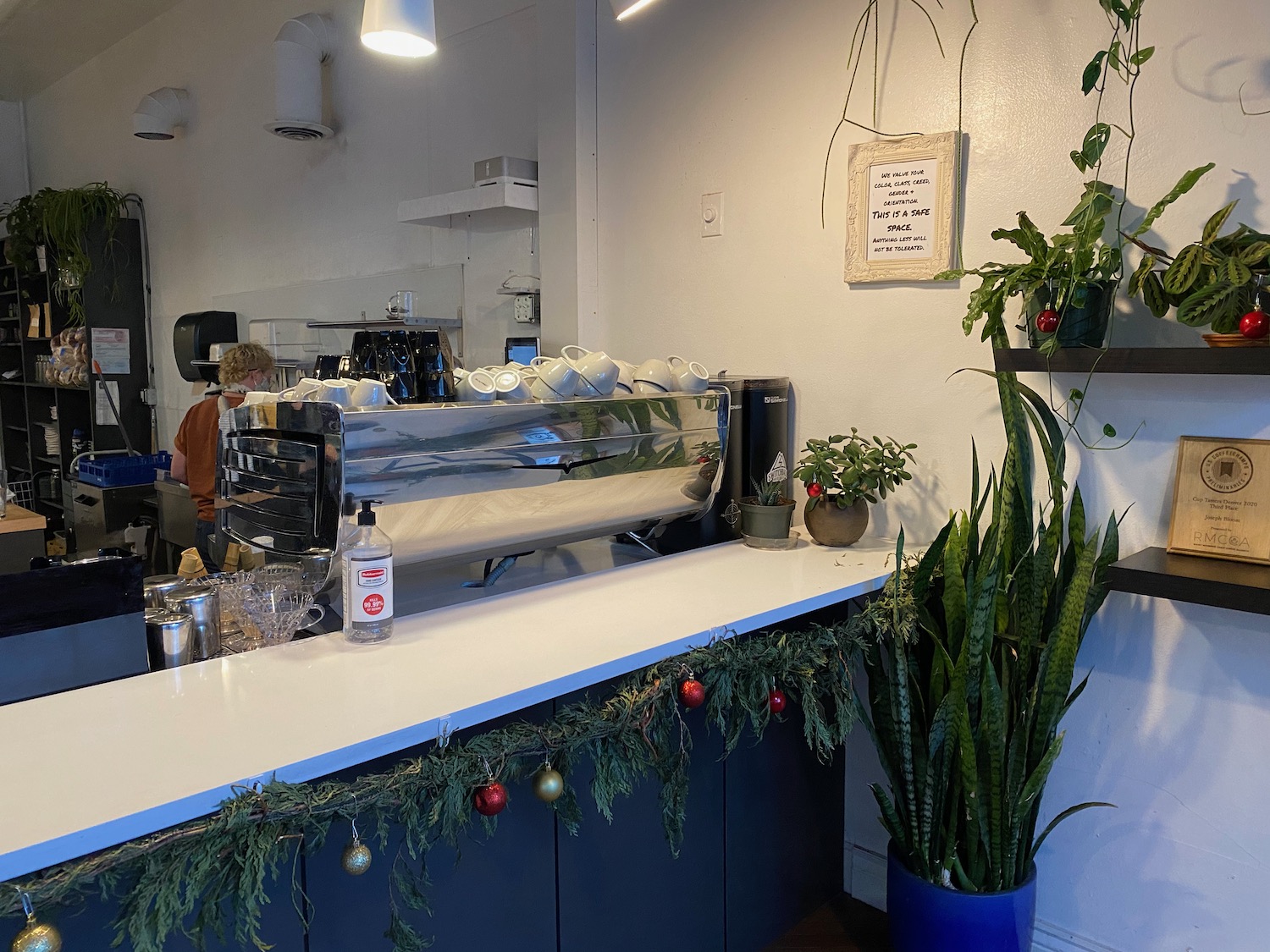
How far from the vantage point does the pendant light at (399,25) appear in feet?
5.85

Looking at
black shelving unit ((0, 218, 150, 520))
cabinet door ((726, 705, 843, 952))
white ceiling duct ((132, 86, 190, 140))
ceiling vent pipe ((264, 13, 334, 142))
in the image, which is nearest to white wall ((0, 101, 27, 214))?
black shelving unit ((0, 218, 150, 520))

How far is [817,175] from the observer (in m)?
2.31

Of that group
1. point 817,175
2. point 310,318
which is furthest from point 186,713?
point 310,318

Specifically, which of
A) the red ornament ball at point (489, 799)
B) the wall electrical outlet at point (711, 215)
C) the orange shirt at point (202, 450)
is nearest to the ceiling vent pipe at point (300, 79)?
the orange shirt at point (202, 450)

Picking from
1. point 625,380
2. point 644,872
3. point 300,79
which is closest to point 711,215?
point 625,380

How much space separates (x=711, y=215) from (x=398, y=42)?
3.27 ft

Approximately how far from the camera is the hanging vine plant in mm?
5379

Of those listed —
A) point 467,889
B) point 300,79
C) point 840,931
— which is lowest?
point 840,931

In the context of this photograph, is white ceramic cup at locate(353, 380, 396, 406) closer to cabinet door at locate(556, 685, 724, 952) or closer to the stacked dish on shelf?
the stacked dish on shelf

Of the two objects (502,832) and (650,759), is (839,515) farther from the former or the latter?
(502,832)

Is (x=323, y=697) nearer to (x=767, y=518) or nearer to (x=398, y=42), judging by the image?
(x=767, y=518)

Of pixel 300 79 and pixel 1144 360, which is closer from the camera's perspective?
pixel 1144 360

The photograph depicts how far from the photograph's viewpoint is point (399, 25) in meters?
1.78

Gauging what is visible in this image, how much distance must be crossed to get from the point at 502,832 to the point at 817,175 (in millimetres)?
1711
